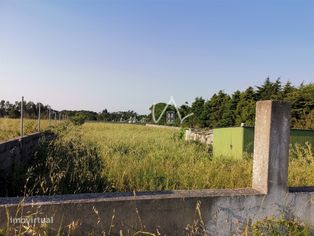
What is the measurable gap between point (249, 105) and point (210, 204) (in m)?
18.1

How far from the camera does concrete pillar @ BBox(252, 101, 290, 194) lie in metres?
3.67

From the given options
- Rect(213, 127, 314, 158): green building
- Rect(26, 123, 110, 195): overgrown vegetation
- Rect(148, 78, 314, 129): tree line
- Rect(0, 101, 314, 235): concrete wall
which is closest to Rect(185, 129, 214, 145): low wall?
Rect(148, 78, 314, 129): tree line

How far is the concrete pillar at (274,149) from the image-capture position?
367cm

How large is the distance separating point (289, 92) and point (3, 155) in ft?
57.3

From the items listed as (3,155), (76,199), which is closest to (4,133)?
(3,155)

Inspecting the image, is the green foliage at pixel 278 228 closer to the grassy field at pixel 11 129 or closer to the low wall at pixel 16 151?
the low wall at pixel 16 151

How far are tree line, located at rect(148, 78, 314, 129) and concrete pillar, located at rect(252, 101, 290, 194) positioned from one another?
980 cm

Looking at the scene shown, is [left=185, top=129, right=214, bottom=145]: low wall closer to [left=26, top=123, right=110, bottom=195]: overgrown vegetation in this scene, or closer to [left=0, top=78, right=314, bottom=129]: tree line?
[left=0, top=78, right=314, bottom=129]: tree line

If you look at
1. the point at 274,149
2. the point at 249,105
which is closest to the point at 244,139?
the point at 274,149

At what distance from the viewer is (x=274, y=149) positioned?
12.1 ft

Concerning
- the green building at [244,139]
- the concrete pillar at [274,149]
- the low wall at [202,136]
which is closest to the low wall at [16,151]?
the concrete pillar at [274,149]

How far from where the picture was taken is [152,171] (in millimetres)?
6855

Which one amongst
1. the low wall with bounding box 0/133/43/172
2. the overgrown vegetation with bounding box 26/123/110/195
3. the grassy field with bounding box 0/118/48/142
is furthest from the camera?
the grassy field with bounding box 0/118/48/142

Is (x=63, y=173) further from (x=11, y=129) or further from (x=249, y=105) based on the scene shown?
(x=249, y=105)
